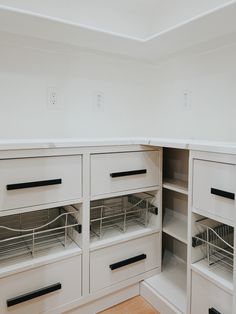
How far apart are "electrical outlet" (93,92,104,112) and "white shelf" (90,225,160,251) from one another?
81cm

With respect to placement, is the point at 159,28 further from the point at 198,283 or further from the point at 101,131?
the point at 198,283

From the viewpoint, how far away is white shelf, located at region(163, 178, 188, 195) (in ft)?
4.92

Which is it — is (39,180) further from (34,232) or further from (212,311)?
(212,311)

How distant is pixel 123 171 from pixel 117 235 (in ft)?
1.30

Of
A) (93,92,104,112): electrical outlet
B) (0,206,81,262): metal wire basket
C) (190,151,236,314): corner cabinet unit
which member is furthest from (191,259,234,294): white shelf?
(93,92,104,112): electrical outlet

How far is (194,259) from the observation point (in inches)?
50.5

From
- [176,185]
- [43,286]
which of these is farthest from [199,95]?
[43,286]

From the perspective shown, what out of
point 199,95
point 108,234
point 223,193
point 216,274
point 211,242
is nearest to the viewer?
point 223,193

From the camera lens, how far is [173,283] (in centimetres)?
158

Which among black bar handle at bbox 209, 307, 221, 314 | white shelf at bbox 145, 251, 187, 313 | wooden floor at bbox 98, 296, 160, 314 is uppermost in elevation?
black bar handle at bbox 209, 307, 221, 314

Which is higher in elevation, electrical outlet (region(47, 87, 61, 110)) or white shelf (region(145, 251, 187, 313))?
electrical outlet (region(47, 87, 61, 110))

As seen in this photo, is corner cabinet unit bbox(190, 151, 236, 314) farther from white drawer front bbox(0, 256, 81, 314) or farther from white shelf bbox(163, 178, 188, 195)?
white drawer front bbox(0, 256, 81, 314)

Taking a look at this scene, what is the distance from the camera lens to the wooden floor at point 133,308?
149 cm

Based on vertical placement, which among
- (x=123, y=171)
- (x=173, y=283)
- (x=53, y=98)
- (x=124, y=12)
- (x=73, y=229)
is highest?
(x=124, y=12)
